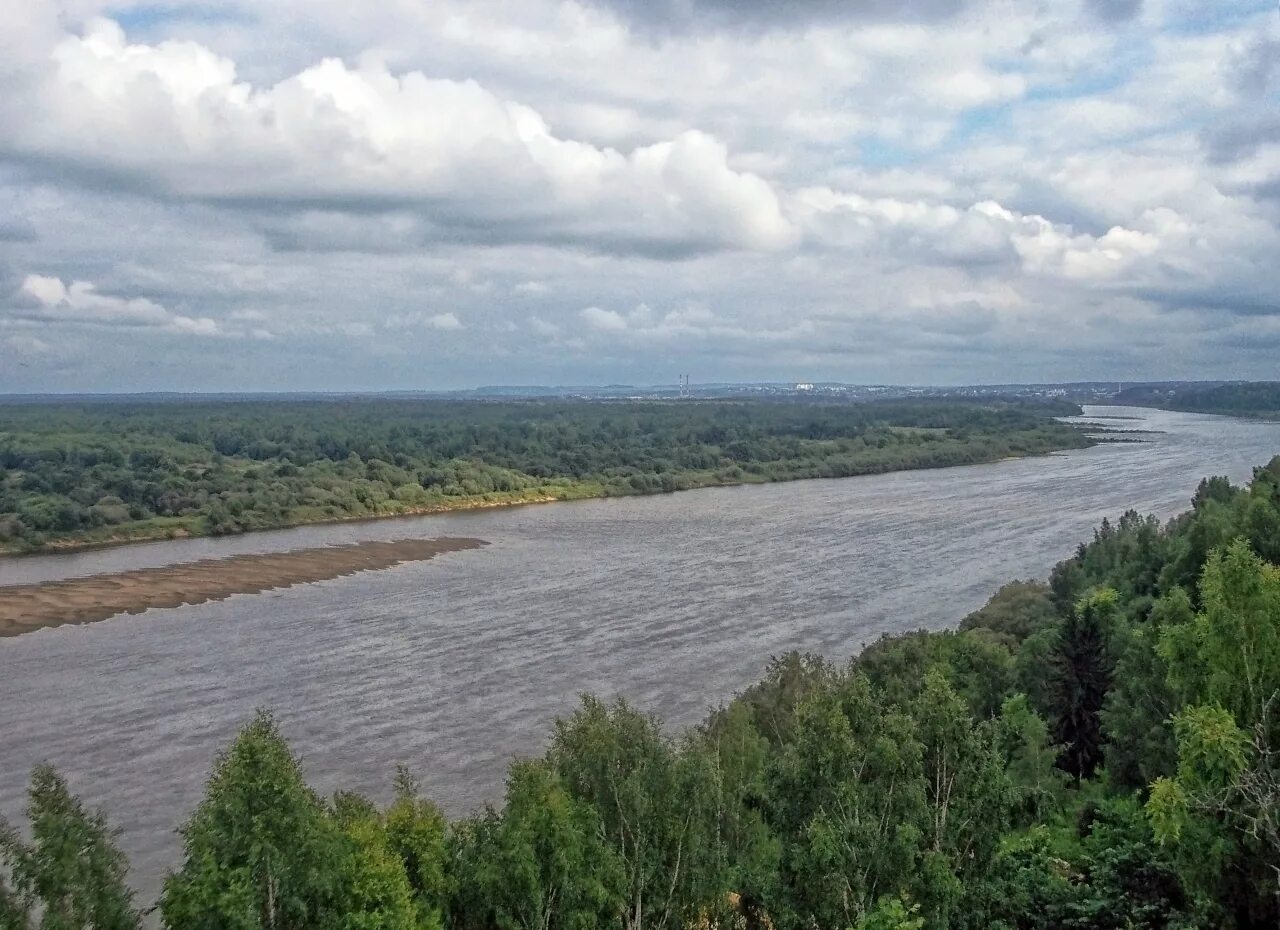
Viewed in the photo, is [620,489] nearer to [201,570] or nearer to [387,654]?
[201,570]

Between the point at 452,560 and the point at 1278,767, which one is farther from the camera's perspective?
the point at 452,560

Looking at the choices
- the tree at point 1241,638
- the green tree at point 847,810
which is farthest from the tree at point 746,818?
the tree at point 1241,638

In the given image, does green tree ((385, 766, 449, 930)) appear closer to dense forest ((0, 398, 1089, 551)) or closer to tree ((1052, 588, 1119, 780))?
tree ((1052, 588, 1119, 780))

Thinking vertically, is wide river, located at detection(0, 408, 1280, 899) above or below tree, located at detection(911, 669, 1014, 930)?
below

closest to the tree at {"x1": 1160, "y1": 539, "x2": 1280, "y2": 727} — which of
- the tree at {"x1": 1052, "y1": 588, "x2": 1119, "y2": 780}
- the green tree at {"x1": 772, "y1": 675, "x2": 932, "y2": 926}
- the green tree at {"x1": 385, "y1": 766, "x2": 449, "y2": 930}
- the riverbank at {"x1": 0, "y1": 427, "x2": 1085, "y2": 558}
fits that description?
the green tree at {"x1": 772, "y1": 675, "x2": 932, "y2": 926}

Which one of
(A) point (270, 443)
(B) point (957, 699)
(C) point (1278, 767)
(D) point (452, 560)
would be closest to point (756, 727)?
(B) point (957, 699)

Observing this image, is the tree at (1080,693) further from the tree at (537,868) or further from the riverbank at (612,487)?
→ the riverbank at (612,487)
